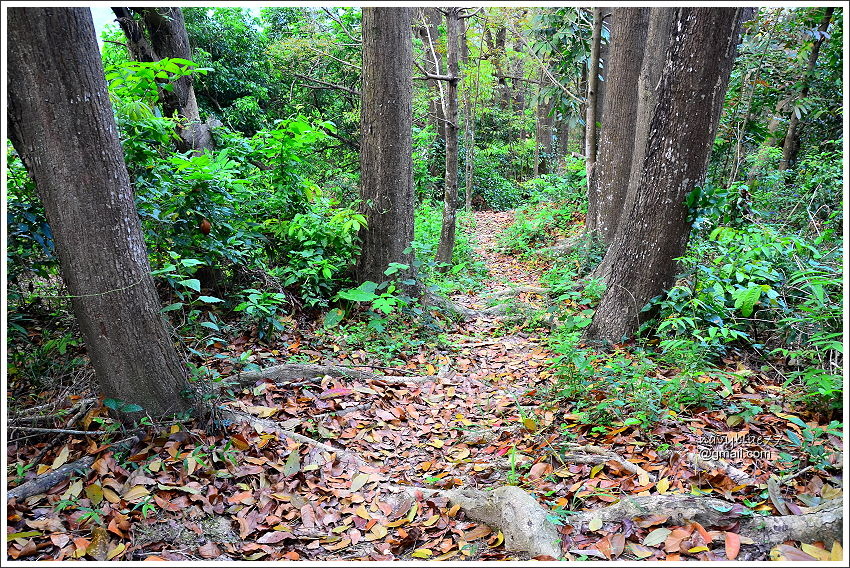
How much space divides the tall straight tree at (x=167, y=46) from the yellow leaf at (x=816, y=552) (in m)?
6.46

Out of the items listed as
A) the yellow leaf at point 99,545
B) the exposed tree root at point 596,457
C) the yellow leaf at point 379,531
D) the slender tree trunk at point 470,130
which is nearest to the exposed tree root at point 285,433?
the yellow leaf at point 379,531

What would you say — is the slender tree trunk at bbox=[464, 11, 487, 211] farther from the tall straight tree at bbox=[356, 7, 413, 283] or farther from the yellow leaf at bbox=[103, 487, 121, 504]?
the yellow leaf at bbox=[103, 487, 121, 504]

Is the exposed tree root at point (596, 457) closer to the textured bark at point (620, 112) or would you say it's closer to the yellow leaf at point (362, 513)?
the yellow leaf at point (362, 513)

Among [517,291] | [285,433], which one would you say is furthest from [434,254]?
[285,433]

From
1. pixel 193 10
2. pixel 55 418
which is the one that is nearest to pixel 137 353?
pixel 55 418

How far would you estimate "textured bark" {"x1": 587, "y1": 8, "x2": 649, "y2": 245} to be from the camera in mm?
7254

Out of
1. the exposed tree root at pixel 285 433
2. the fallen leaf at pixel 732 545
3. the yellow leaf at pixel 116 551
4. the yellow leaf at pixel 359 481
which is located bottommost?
the yellow leaf at pixel 359 481

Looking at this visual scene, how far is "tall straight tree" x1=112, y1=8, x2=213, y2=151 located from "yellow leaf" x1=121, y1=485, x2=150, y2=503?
174 inches

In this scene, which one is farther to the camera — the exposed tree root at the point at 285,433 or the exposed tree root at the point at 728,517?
the exposed tree root at the point at 285,433

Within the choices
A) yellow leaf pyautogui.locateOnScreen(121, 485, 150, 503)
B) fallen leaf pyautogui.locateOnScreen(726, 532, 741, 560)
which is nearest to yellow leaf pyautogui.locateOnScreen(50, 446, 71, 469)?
yellow leaf pyautogui.locateOnScreen(121, 485, 150, 503)

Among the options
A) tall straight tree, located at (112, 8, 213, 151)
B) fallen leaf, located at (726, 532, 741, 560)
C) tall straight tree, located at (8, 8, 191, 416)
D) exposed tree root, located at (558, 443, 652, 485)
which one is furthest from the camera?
tall straight tree, located at (112, 8, 213, 151)

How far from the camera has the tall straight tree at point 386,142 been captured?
5.44m

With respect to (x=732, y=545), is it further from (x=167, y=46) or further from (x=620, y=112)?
(x=167, y=46)

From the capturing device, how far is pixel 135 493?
2.83m
